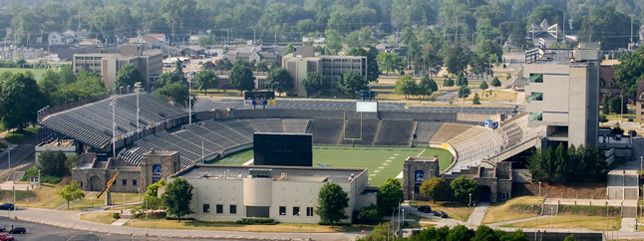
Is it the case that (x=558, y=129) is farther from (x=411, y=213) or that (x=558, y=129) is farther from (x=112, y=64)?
(x=112, y=64)

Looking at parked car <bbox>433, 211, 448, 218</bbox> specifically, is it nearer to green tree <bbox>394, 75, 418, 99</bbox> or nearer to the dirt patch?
the dirt patch

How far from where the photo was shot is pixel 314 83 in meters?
183

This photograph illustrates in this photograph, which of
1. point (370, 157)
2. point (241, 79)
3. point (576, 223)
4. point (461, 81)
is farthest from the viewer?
point (461, 81)

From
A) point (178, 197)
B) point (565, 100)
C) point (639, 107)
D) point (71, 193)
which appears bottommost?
point (71, 193)

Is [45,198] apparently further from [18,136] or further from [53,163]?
[18,136]

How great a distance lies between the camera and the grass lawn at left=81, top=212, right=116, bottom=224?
103613 millimetres

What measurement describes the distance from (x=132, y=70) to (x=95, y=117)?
5400cm

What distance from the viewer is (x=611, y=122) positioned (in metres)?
146

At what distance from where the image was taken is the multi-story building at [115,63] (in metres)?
190

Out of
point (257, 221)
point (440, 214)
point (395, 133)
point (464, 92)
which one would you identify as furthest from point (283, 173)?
point (464, 92)

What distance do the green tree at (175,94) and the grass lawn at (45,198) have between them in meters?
41.0

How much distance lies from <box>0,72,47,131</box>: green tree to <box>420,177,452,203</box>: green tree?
46788 millimetres

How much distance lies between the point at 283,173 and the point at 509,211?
1718cm

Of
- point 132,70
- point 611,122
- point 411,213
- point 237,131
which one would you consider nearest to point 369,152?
point 237,131
